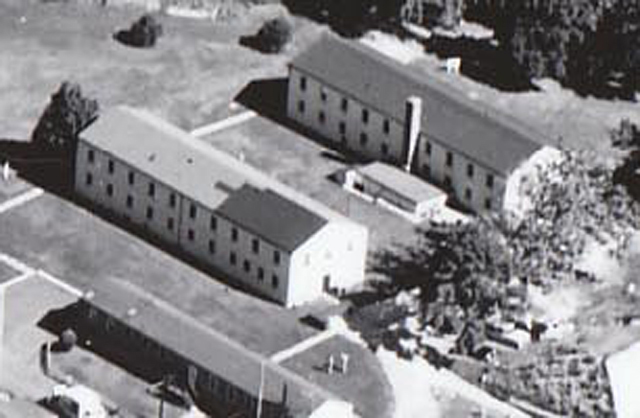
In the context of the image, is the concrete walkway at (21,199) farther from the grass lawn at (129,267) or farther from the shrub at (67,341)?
the shrub at (67,341)

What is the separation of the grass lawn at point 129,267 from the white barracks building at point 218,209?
1.87m

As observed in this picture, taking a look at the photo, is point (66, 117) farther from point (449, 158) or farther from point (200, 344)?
point (200, 344)

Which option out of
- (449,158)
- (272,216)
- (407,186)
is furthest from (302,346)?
(449,158)

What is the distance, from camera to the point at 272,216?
7239 inches

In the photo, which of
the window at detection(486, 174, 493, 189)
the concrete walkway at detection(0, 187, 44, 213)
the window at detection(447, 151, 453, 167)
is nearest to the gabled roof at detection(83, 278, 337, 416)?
the concrete walkway at detection(0, 187, 44, 213)

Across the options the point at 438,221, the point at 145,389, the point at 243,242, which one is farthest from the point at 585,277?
the point at 145,389

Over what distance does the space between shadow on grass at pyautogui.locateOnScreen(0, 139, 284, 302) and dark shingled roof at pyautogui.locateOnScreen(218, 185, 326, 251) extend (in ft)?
16.1

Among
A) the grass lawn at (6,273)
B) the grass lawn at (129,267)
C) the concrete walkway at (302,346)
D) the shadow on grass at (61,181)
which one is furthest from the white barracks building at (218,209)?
the grass lawn at (6,273)

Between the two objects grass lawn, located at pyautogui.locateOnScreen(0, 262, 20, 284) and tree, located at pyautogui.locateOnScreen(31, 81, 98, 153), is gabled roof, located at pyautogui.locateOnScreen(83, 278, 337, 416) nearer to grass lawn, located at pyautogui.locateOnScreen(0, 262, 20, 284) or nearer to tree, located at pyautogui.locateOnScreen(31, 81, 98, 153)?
grass lawn, located at pyautogui.locateOnScreen(0, 262, 20, 284)

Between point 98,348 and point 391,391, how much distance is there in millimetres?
20463

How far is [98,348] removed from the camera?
Result: 174625 mm

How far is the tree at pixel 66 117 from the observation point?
7682 inches

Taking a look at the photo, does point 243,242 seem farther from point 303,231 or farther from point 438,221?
point 438,221

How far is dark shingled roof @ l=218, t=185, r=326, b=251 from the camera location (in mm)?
182000
